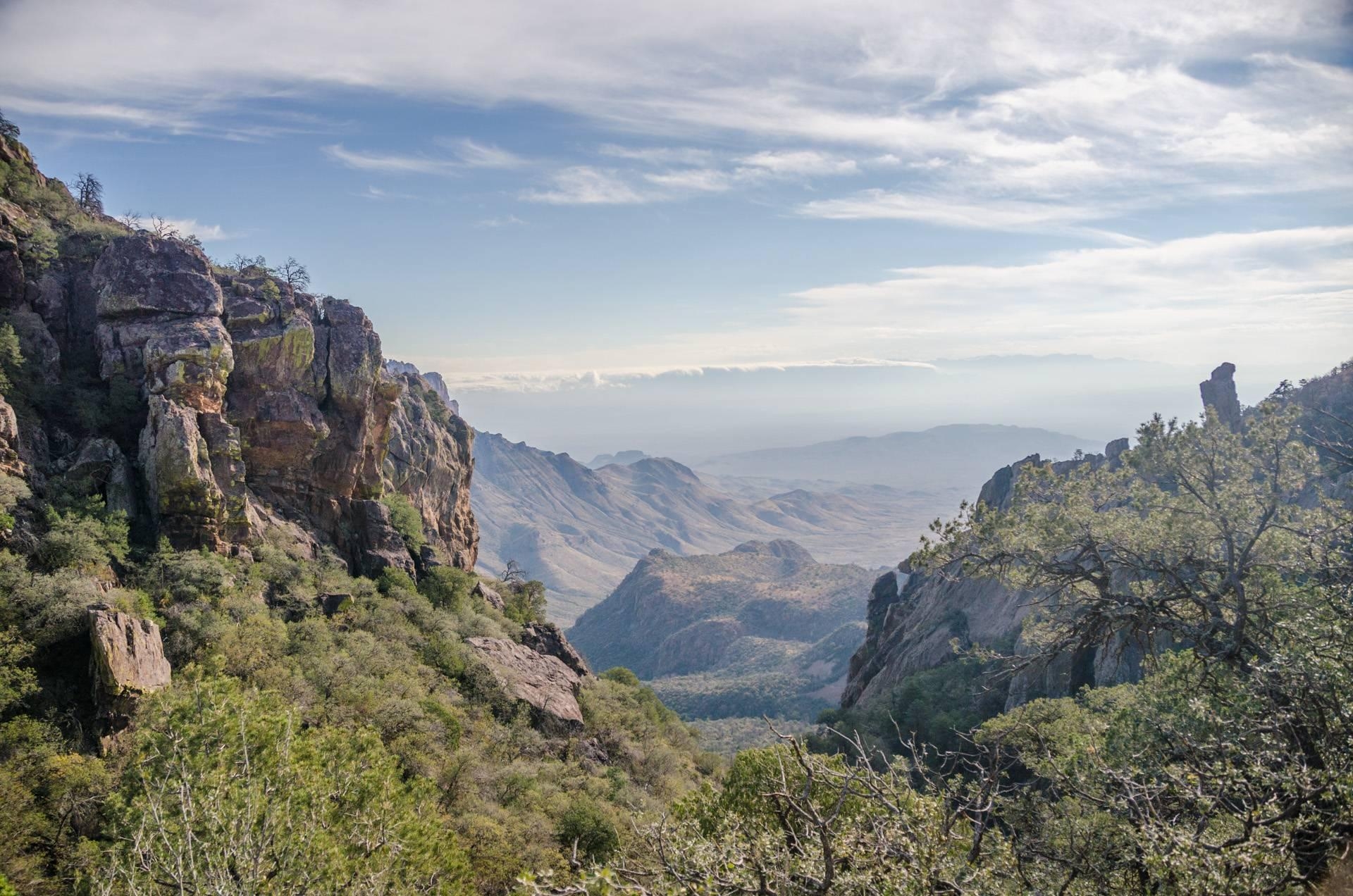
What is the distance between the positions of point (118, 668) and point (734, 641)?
14555cm

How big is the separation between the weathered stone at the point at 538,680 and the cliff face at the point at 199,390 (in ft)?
30.1

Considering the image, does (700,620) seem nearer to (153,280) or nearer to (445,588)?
(445,588)

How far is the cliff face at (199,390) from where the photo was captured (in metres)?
34.4

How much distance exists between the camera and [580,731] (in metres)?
41.3

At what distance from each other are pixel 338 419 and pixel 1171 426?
151 feet

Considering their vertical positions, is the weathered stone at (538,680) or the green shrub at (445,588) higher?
the green shrub at (445,588)

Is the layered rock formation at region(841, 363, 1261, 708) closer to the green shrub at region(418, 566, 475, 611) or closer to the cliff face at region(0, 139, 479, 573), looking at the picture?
the green shrub at region(418, 566, 475, 611)

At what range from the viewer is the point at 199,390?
3781 centimetres

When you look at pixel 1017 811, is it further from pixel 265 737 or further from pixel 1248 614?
pixel 265 737

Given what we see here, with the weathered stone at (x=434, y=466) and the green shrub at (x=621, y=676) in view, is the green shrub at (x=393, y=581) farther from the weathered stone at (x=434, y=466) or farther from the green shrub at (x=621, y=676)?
the green shrub at (x=621, y=676)

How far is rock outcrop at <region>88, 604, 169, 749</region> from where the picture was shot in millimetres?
22875

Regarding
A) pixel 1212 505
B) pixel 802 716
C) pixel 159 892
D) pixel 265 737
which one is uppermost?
pixel 1212 505

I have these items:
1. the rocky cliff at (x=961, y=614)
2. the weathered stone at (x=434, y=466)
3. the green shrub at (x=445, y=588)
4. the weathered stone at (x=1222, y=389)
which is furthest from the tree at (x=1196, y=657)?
the weathered stone at (x=1222, y=389)

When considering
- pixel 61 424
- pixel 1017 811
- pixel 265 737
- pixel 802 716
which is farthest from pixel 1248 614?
pixel 802 716
